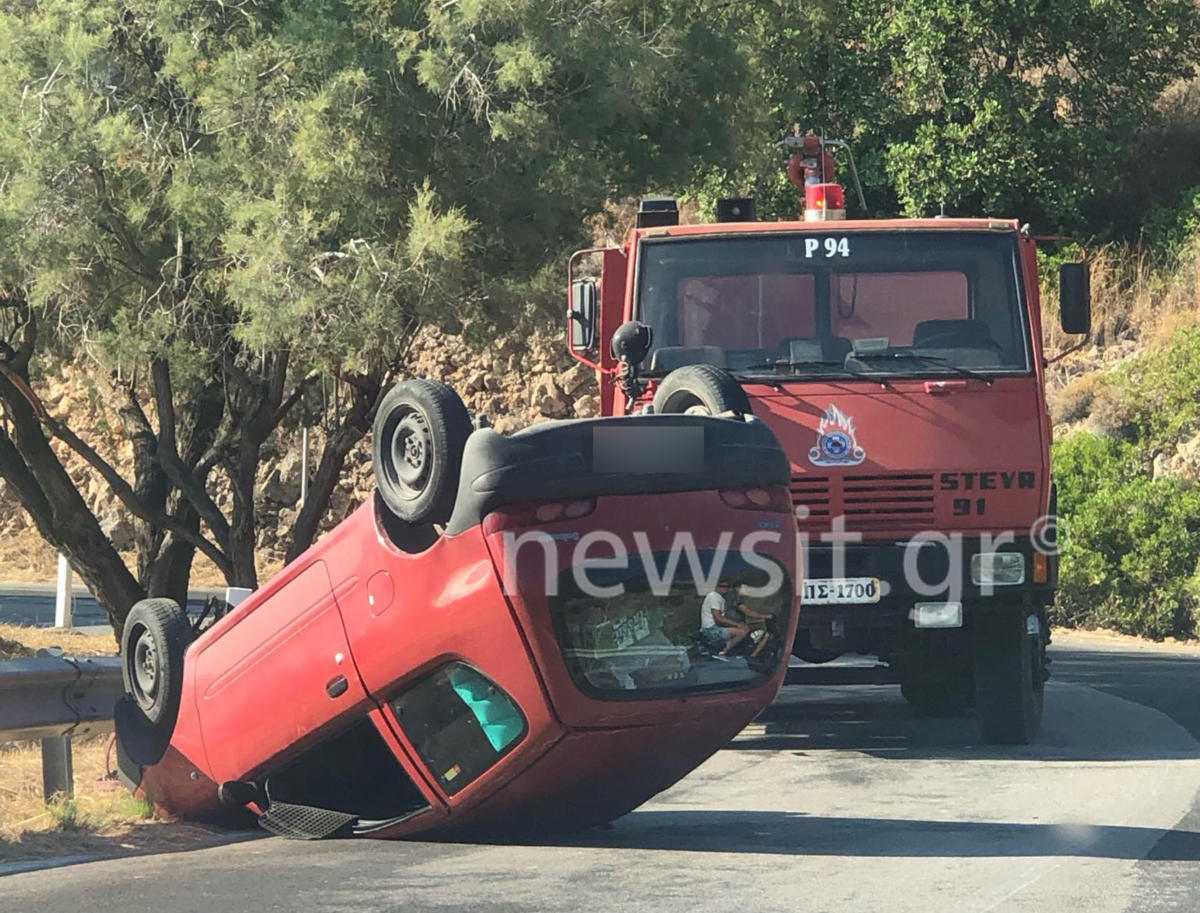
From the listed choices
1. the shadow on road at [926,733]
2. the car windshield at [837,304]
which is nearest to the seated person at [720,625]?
the shadow on road at [926,733]

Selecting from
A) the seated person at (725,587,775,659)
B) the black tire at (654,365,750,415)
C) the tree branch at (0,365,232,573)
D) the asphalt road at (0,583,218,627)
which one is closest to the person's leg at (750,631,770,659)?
the seated person at (725,587,775,659)

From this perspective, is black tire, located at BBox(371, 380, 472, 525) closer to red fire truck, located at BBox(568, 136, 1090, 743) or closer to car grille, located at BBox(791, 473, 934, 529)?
red fire truck, located at BBox(568, 136, 1090, 743)

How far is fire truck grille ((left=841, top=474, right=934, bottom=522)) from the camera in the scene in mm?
11062

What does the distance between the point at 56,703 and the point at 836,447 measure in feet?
15.1

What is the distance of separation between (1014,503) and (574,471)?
178 inches

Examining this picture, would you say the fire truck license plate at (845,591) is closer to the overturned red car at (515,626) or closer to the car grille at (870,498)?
the car grille at (870,498)

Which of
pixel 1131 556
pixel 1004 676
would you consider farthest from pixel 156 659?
pixel 1131 556

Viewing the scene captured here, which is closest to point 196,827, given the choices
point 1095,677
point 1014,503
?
point 1014,503

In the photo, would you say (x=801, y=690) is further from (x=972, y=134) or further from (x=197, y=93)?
(x=972, y=134)

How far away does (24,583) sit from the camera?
30.9 meters

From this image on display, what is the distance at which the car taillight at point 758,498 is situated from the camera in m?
7.66

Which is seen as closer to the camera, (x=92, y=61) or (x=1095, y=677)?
(x=92, y=61)

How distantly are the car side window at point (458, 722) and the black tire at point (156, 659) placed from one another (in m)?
1.37

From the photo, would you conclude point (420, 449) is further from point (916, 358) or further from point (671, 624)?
point (916, 358)
